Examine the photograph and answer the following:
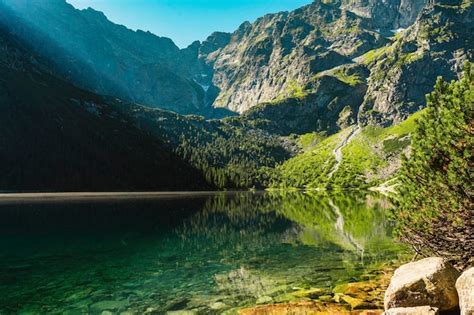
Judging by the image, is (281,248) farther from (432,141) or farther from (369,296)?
(432,141)

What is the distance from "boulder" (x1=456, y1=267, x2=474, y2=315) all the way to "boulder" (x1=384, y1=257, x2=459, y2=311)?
1899 millimetres

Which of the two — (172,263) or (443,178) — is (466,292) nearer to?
(443,178)

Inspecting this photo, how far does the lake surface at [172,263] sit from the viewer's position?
94.6ft

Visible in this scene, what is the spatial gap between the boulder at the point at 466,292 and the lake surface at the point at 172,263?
13635 mm

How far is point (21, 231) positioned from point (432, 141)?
64446 millimetres

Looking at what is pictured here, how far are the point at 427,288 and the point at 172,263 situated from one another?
96.4 ft

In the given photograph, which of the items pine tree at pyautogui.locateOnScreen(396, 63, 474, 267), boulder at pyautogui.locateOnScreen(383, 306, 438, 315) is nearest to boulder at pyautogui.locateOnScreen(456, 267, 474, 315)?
boulder at pyautogui.locateOnScreen(383, 306, 438, 315)

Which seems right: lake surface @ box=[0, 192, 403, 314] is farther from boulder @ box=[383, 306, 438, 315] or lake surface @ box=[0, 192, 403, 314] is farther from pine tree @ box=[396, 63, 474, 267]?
boulder @ box=[383, 306, 438, 315]

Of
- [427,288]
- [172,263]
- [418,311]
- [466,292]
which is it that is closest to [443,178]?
[427,288]

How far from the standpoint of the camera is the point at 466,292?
17062 millimetres

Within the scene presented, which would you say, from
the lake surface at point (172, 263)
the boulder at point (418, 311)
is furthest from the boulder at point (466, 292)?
the lake surface at point (172, 263)

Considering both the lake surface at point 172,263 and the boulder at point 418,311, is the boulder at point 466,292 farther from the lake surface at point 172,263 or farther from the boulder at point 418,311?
the lake surface at point 172,263

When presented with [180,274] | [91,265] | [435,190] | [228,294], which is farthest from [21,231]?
[435,190]

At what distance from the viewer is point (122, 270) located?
1553 inches
